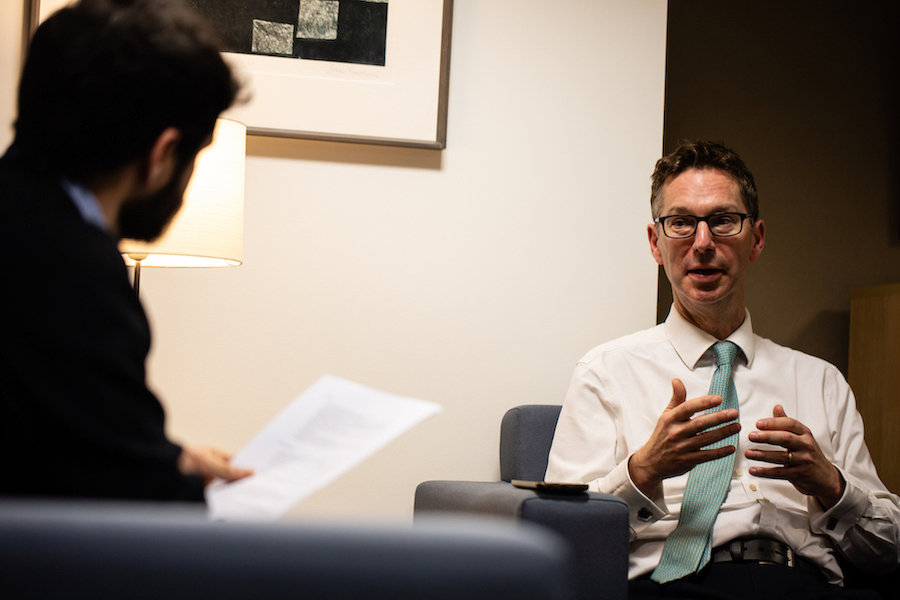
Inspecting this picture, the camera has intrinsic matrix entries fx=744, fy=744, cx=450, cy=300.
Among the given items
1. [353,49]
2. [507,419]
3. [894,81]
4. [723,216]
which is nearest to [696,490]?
[507,419]

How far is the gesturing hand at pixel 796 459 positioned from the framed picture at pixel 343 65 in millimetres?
1126

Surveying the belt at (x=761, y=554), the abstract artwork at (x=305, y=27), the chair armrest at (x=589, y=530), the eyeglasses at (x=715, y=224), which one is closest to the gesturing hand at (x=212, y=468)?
the chair armrest at (x=589, y=530)

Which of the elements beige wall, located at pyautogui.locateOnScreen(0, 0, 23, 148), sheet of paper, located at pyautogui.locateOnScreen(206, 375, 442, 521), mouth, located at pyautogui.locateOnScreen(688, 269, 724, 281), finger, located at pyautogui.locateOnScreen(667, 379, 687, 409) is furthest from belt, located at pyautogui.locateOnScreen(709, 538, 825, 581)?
beige wall, located at pyautogui.locateOnScreen(0, 0, 23, 148)

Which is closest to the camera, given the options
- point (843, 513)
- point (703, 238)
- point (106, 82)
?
point (106, 82)

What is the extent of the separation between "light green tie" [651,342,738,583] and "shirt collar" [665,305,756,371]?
94 millimetres

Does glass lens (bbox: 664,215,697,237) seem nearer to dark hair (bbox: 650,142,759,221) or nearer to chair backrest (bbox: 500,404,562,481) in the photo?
dark hair (bbox: 650,142,759,221)

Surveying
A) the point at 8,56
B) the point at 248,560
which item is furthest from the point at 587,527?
the point at 8,56

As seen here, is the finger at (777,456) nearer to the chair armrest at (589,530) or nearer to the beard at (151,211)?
the chair armrest at (589,530)

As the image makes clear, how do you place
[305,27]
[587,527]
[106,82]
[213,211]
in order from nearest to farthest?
[106,82]
[587,527]
[213,211]
[305,27]

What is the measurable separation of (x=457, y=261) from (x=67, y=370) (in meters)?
1.54

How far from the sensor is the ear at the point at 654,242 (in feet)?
6.37

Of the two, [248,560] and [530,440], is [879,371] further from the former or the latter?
[248,560]

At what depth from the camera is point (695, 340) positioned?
180 centimetres

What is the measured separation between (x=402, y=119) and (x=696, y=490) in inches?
47.6
